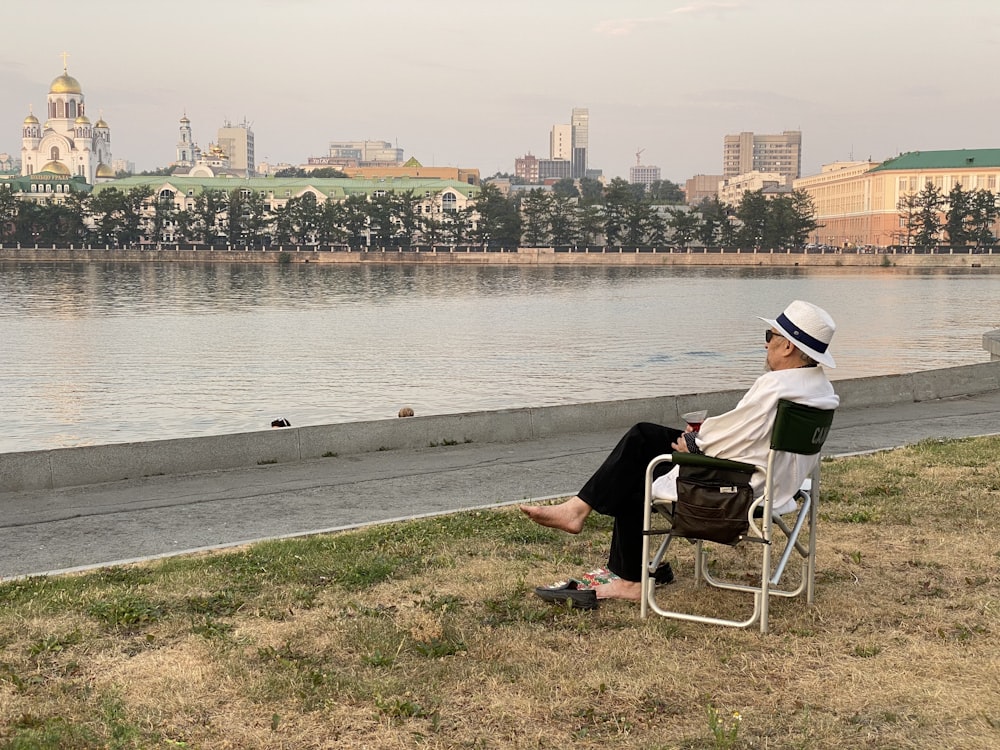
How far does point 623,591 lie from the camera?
5.41m

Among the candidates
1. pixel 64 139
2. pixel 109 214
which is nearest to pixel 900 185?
pixel 109 214

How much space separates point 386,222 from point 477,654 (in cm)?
13048

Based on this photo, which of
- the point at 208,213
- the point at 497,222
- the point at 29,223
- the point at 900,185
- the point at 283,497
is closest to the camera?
the point at 283,497

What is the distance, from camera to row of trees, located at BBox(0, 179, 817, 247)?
130 m

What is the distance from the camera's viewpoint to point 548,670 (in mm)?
4441

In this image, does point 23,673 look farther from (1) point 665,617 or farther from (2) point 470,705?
(1) point 665,617

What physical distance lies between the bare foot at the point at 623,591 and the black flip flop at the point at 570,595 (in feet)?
0.25

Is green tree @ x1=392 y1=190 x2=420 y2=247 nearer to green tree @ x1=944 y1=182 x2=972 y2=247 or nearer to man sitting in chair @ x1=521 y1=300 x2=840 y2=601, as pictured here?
green tree @ x1=944 y1=182 x2=972 y2=247

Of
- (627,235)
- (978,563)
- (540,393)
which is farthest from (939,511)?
(627,235)

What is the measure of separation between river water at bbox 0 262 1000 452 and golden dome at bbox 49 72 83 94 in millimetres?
116211

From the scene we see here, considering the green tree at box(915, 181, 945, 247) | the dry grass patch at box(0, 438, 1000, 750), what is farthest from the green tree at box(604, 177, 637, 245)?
the dry grass patch at box(0, 438, 1000, 750)

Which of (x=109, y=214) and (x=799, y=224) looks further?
(x=109, y=214)

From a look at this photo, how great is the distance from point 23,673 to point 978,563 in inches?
173

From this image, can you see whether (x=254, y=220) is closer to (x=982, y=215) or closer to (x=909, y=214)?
(x=909, y=214)
